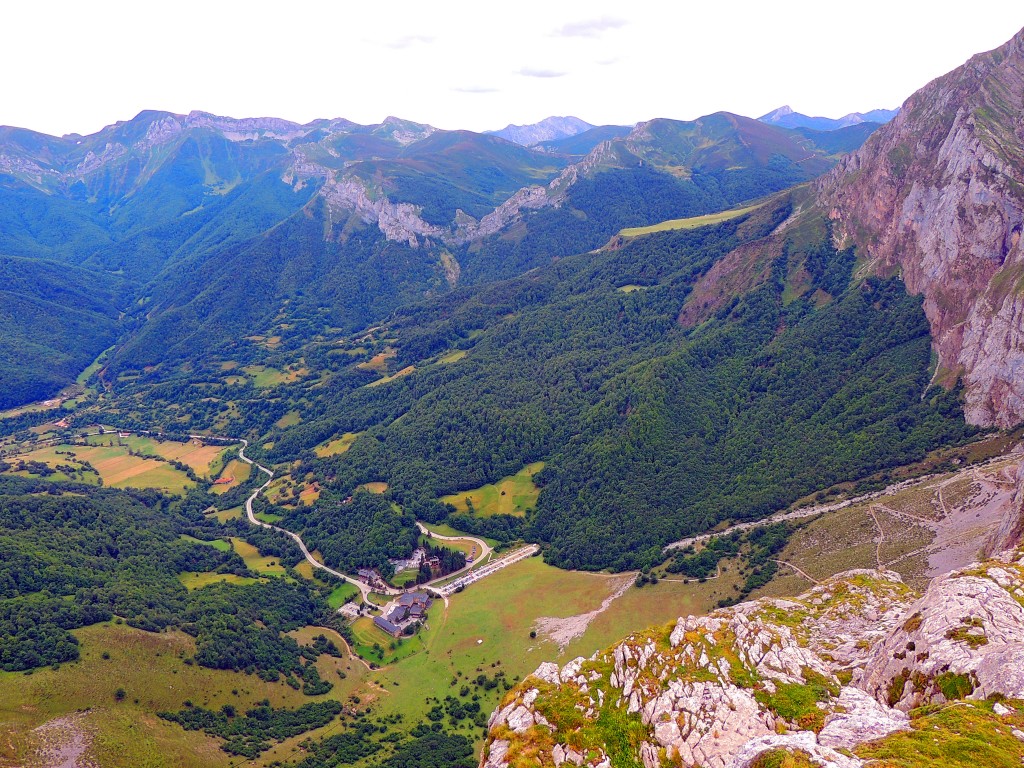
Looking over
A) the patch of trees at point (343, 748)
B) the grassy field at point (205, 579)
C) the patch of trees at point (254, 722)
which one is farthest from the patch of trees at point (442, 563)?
the patch of trees at point (343, 748)

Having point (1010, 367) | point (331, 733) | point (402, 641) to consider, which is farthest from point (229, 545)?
point (1010, 367)

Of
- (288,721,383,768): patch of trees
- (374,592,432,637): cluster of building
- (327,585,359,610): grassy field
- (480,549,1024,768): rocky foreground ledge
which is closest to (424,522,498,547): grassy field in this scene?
(327,585,359,610): grassy field

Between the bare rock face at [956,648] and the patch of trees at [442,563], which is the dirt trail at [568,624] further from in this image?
the bare rock face at [956,648]

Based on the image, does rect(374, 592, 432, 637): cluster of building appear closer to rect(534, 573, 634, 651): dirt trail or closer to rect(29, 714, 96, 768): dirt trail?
rect(534, 573, 634, 651): dirt trail

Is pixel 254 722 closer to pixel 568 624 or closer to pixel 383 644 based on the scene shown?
pixel 383 644

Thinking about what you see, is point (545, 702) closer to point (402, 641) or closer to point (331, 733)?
point (331, 733)
